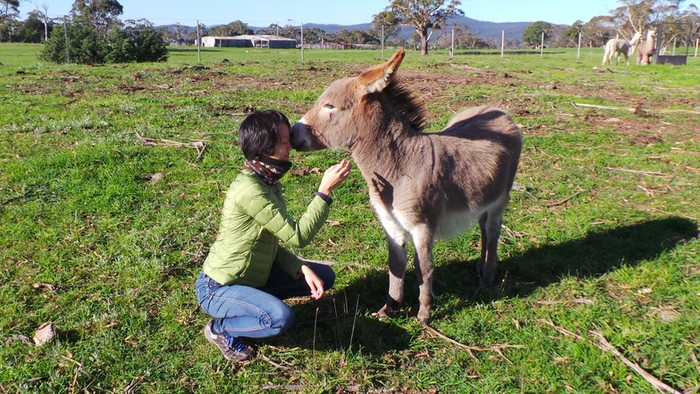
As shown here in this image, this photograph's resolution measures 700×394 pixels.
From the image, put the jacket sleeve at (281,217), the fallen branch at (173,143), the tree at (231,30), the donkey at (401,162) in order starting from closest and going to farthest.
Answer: the jacket sleeve at (281,217) → the donkey at (401,162) → the fallen branch at (173,143) → the tree at (231,30)

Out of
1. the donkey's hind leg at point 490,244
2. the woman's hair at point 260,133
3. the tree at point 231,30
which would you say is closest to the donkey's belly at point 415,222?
the donkey's hind leg at point 490,244

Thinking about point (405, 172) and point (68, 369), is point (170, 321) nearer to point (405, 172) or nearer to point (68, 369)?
point (68, 369)

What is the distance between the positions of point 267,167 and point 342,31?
8662cm

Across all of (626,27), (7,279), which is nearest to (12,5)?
(626,27)

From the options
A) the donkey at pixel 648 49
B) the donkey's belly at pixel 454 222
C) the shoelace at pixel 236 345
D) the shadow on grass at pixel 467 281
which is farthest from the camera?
the donkey at pixel 648 49

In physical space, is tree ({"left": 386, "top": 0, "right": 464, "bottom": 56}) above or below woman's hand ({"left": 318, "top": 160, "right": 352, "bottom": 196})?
above

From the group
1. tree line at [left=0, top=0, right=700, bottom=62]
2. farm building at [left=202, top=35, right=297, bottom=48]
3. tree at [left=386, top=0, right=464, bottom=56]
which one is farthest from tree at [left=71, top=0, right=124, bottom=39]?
tree at [left=386, top=0, right=464, bottom=56]

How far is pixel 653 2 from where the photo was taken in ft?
160

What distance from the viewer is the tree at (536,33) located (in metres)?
78.5

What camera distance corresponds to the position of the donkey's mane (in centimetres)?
373

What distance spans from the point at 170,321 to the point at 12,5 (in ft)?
292

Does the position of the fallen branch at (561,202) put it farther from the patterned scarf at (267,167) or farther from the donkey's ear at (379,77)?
the patterned scarf at (267,167)

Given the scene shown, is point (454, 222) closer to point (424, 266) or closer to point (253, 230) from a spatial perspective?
point (424, 266)

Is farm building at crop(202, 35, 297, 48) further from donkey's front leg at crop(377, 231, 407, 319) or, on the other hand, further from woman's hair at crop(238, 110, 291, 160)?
woman's hair at crop(238, 110, 291, 160)
